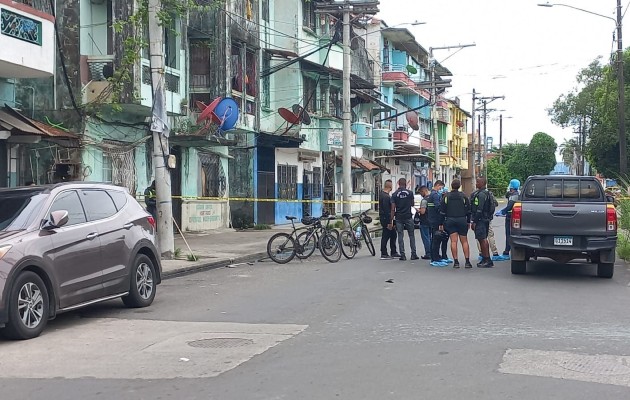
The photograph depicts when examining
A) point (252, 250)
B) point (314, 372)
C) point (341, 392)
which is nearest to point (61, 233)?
point (314, 372)

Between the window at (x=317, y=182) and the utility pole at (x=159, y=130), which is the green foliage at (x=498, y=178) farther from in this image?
the utility pole at (x=159, y=130)

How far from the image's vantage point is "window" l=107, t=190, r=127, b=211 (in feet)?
33.6

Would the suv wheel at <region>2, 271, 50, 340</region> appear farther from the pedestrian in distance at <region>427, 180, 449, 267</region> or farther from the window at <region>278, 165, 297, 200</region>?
the window at <region>278, 165, 297, 200</region>

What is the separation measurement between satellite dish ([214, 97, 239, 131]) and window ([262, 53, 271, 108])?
24.8 ft

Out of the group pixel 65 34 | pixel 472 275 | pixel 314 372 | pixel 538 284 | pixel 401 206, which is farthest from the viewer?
pixel 65 34

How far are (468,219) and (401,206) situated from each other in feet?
5.97

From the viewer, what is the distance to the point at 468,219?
15234 mm

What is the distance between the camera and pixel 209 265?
1578cm

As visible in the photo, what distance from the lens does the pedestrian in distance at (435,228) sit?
1535 centimetres

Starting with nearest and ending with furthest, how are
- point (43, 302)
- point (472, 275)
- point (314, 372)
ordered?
1. point (314, 372)
2. point (43, 302)
3. point (472, 275)

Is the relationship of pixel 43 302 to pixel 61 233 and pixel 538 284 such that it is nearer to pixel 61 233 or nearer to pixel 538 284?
pixel 61 233

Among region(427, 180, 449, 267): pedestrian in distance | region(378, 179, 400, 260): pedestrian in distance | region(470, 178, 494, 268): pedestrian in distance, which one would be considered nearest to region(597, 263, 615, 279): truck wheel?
region(470, 178, 494, 268): pedestrian in distance

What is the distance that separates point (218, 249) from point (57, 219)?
35.0 feet

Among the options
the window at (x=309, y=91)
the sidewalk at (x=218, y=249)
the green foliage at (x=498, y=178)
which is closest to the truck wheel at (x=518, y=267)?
the sidewalk at (x=218, y=249)
